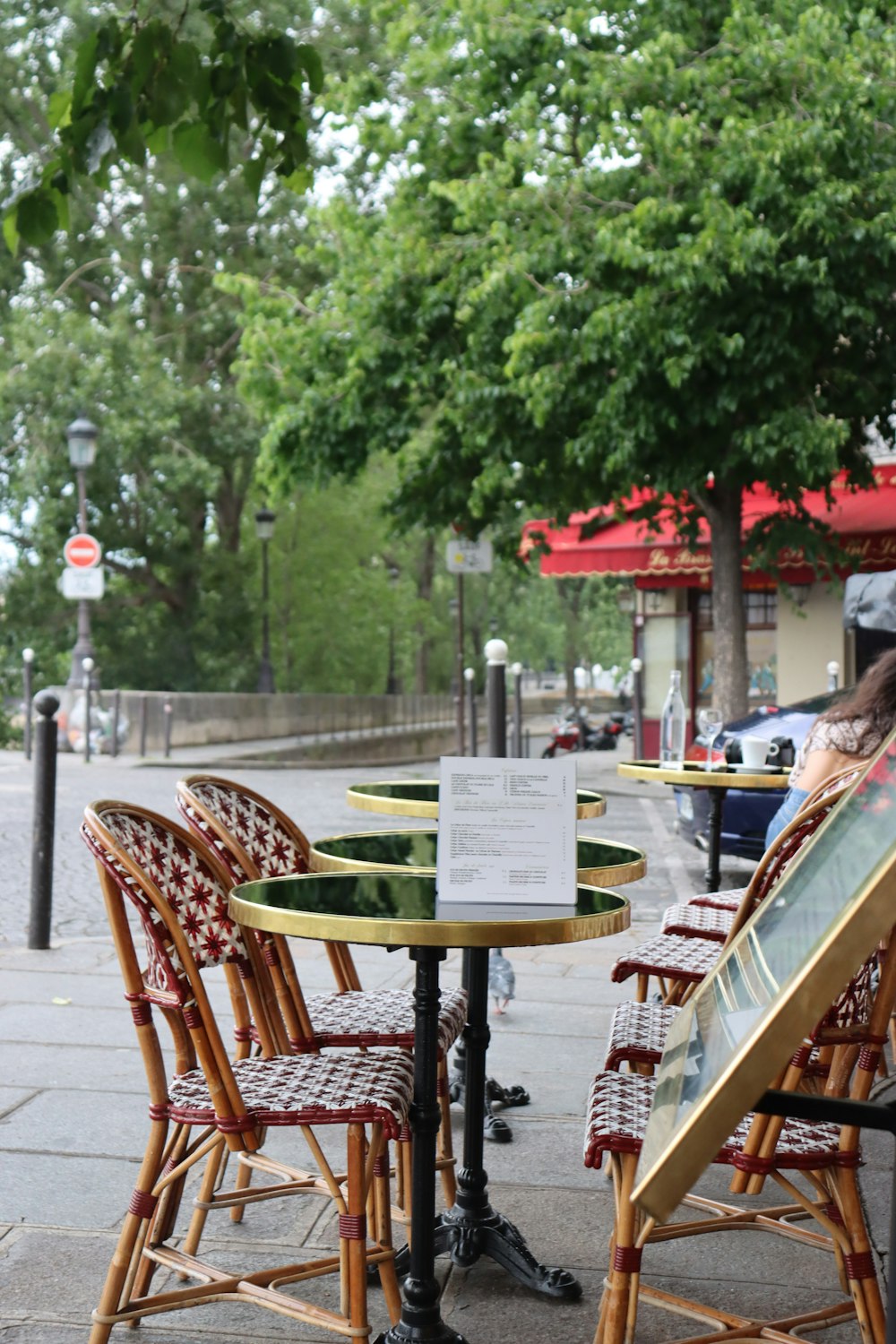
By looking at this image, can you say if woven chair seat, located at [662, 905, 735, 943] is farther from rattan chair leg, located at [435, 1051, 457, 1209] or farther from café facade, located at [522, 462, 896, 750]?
café facade, located at [522, 462, 896, 750]

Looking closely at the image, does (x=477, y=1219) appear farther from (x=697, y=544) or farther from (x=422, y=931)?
(x=697, y=544)

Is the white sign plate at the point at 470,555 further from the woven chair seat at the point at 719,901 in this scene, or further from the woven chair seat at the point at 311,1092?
the woven chair seat at the point at 311,1092

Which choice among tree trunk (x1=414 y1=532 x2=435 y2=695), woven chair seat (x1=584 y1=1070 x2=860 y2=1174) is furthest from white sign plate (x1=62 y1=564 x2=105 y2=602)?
tree trunk (x1=414 y1=532 x2=435 y2=695)

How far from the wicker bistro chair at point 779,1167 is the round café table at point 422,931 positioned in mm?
311

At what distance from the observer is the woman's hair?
4633mm

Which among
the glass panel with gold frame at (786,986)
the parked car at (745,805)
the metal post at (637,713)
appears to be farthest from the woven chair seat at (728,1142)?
the metal post at (637,713)

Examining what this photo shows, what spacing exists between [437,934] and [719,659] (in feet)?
46.5

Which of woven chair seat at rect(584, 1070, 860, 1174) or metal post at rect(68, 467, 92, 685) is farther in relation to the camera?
metal post at rect(68, 467, 92, 685)

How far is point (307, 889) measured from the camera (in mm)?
3041

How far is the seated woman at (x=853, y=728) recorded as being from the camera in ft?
15.3

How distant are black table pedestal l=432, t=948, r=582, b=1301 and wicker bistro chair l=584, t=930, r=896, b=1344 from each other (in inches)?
14.9

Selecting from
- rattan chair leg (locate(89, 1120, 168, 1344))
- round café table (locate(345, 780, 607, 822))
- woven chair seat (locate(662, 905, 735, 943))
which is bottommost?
rattan chair leg (locate(89, 1120, 168, 1344))

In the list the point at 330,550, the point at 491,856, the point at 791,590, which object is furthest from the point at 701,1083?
the point at 330,550

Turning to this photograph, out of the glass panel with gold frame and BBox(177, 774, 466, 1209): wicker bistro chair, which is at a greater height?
the glass panel with gold frame
